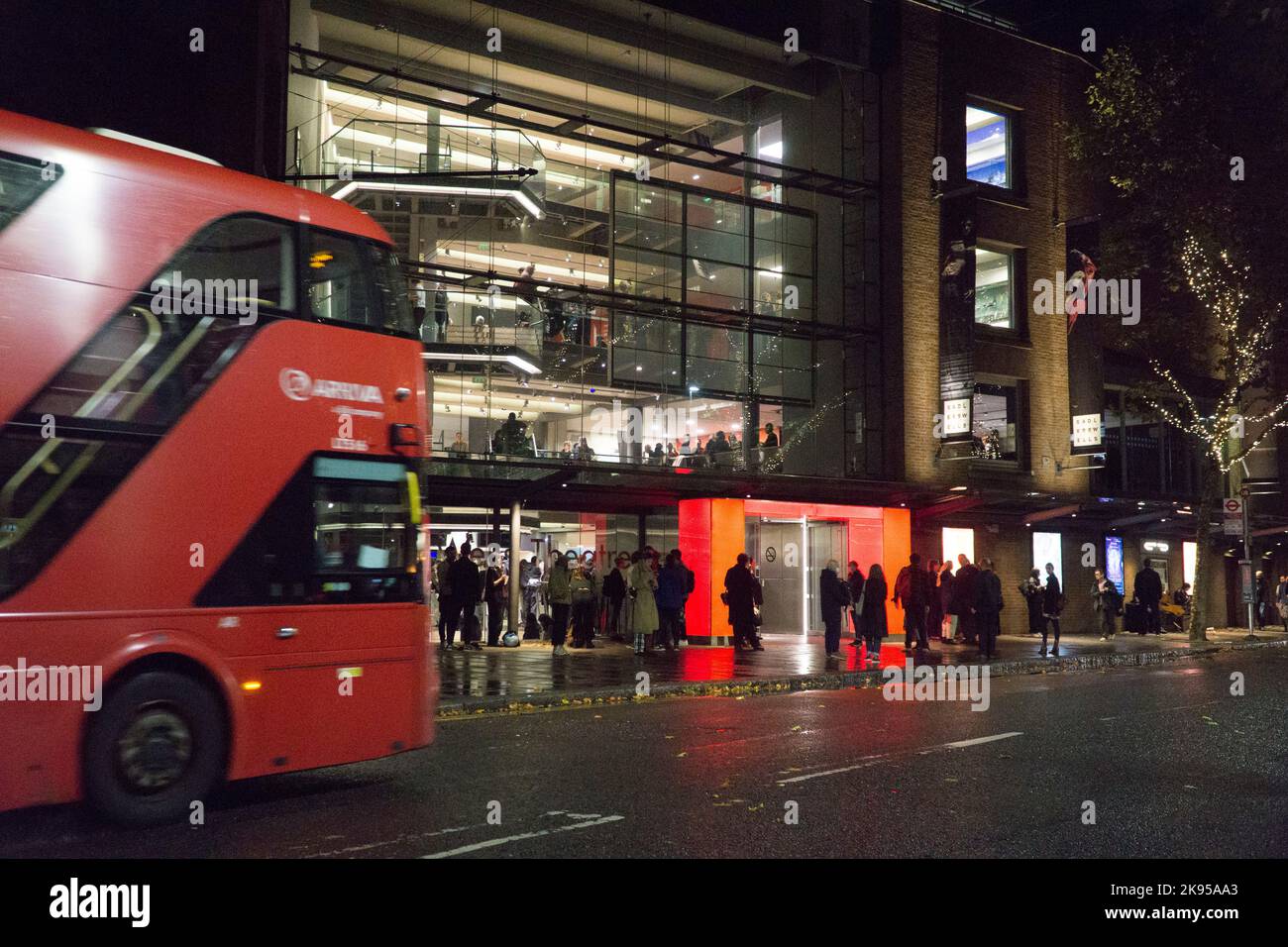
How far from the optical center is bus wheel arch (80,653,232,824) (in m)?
7.39

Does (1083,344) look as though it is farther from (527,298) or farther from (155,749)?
(155,749)

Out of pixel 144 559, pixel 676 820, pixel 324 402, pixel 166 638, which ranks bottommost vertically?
pixel 676 820

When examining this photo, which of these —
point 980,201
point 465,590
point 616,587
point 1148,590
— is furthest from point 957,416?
point 465,590

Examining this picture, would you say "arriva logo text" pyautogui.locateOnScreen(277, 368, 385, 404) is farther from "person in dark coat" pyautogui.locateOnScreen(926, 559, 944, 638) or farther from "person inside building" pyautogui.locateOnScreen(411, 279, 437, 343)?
"person in dark coat" pyautogui.locateOnScreen(926, 559, 944, 638)

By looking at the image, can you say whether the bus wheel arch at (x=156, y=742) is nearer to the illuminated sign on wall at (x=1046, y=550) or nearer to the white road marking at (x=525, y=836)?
the white road marking at (x=525, y=836)

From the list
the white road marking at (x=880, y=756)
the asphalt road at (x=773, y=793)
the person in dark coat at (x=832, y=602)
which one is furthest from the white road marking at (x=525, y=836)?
the person in dark coat at (x=832, y=602)

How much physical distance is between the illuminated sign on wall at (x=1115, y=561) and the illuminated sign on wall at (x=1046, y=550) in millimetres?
2037

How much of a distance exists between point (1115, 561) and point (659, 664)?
1921 centimetres

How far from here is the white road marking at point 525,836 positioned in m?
6.50

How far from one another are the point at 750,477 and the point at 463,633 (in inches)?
263

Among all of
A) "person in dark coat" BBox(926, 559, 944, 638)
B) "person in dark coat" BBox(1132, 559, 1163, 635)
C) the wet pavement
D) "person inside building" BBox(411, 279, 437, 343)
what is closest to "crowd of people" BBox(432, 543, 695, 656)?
the wet pavement

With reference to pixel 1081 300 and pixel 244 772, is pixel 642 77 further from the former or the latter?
pixel 244 772

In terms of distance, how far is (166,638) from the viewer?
25.2 ft
